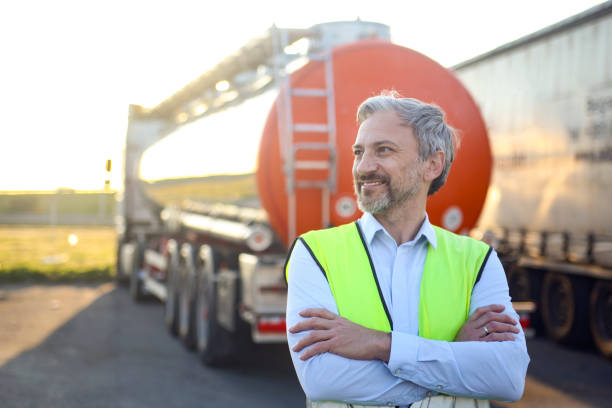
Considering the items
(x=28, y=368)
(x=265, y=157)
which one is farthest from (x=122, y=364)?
(x=265, y=157)

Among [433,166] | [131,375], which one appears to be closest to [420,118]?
[433,166]

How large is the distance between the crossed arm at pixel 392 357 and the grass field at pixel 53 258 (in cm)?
1638

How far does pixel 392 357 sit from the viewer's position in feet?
8.93

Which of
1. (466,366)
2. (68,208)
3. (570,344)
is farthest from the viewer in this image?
(68,208)

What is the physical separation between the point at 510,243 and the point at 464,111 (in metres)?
4.99

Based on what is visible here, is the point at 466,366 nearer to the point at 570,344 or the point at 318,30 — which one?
the point at 318,30

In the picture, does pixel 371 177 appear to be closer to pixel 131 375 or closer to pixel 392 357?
pixel 392 357

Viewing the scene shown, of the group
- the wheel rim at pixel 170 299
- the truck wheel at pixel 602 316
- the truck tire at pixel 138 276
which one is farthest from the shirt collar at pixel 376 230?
the truck tire at pixel 138 276

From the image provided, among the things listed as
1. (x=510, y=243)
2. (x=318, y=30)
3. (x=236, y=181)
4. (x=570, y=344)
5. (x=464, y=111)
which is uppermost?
(x=318, y=30)

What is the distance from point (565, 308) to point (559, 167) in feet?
5.55

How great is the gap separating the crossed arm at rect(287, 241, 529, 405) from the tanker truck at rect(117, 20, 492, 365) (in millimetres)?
4017

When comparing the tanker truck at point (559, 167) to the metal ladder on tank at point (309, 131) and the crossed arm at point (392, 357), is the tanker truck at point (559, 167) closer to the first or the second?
the metal ladder on tank at point (309, 131)

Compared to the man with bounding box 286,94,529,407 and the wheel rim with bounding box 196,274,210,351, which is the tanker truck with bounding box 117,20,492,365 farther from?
the man with bounding box 286,94,529,407

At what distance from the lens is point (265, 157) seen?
741cm
